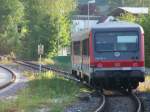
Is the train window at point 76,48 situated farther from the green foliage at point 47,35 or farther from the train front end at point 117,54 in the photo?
the green foliage at point 47,35

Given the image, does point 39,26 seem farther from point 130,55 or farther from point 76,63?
point 130,55

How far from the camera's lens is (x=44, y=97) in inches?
832

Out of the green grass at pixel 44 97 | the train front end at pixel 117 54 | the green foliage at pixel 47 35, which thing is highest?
the train front end at pixel 117 54

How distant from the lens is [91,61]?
914 inches

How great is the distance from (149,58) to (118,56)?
21.2m

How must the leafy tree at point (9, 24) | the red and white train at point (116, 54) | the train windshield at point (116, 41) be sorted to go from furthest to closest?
the leafy tree at point (9, 24)
the train windshield at point (116, 41)
the red and white train at point (116, 54)

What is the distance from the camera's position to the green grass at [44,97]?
17422 millimetres

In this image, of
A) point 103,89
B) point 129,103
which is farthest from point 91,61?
point 129,103

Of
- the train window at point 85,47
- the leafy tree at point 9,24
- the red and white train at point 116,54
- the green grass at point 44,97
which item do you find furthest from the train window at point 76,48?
the leafy tree at point 9,24

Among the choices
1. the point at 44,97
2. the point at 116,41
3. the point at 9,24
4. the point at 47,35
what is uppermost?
the point at 116,41

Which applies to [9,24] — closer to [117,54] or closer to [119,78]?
[117,54]

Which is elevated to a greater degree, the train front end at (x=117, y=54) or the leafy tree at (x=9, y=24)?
the train front end at (x=117, y=54)

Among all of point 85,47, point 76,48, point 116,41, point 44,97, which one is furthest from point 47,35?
point 44,97

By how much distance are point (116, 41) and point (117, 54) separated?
0.54 m
